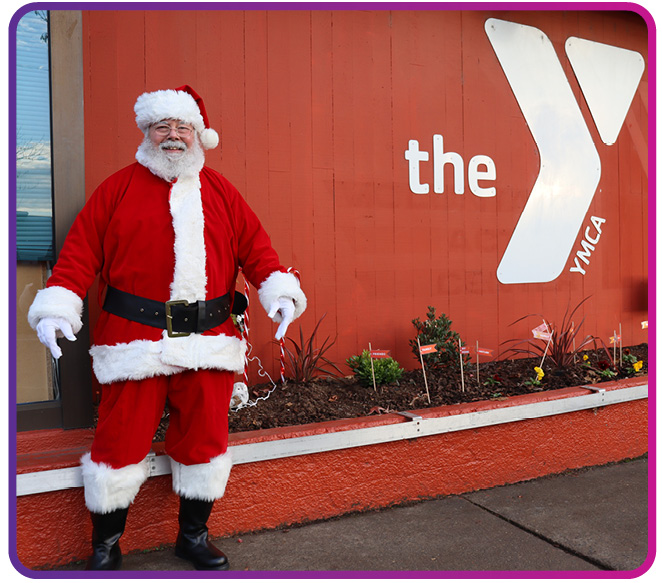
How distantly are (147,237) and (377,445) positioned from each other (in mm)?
1357

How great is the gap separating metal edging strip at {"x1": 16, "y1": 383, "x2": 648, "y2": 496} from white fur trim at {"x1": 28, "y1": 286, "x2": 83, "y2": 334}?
21.6 inches

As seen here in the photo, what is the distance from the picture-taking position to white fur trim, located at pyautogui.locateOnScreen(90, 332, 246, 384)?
6.64 ft

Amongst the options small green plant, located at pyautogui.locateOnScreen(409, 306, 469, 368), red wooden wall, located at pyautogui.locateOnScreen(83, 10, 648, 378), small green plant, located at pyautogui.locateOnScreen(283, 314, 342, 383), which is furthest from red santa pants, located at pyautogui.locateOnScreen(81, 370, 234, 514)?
small green plant, located at pyautogui.locateOnScreen(409, 306, 469, 368)

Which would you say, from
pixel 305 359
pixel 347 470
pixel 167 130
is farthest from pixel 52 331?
pixel 305 359

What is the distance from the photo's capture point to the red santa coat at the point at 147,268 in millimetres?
2043

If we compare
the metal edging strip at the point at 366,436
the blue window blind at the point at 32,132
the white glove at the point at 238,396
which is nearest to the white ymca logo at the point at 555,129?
the metal edging strip at the point at 366,436

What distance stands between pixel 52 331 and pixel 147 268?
0.37 m

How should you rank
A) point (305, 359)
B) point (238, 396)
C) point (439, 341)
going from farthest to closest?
1. point (439, 341)
2. point (305, 359)
3. point (238, 396)

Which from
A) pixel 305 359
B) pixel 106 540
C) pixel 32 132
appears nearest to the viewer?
pixel 106 540

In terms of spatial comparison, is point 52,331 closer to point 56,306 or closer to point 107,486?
point 56,306

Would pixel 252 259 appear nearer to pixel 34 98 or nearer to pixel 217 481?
pixel 217 481

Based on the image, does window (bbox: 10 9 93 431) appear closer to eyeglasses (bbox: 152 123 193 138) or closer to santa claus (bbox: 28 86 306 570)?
santa claus (bbox: 28 86 306 570)

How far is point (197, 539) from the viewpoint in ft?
7.09

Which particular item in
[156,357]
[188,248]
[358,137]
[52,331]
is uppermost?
[358,137]
